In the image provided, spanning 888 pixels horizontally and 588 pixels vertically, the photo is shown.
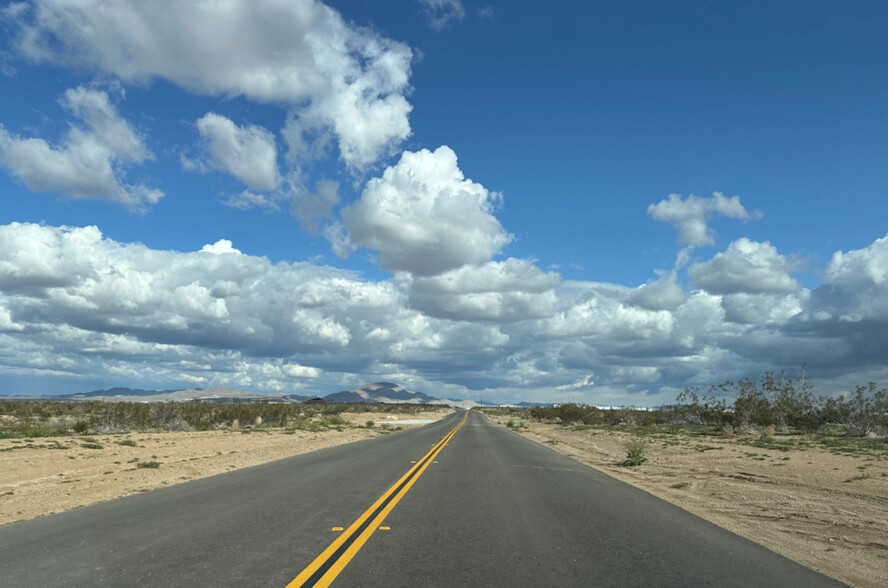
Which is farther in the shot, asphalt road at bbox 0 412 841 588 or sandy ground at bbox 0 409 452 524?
sandy ground at bbox 0 409 452 524

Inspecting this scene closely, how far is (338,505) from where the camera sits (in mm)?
10742

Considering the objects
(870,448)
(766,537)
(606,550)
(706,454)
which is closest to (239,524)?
(606,550)

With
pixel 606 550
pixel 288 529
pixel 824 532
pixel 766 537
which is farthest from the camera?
pixel 824 532

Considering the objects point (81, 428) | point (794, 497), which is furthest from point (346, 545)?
point (81, 428)

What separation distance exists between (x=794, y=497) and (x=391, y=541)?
37.0ft

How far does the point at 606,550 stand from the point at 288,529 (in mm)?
4494

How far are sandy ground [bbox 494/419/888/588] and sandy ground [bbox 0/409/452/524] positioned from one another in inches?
487

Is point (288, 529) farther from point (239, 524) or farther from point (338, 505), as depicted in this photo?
point (338, 505)

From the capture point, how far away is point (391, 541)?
7.89 meters

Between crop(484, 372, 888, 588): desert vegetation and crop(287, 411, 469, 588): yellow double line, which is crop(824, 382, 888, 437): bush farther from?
crop(287, 411, 469, 588): yellow double line

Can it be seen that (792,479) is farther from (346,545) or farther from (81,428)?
(81,428)

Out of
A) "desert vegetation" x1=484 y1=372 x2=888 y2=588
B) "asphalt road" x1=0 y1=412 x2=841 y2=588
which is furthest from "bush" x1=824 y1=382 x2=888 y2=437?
"asphalt road" x1=0 y1=412 x2=841 y2=588

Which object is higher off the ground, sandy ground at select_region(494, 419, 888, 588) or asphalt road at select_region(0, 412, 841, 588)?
asphalt road at select_region(0, 412, 841, 588)

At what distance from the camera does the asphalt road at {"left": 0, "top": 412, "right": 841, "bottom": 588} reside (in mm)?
6277
